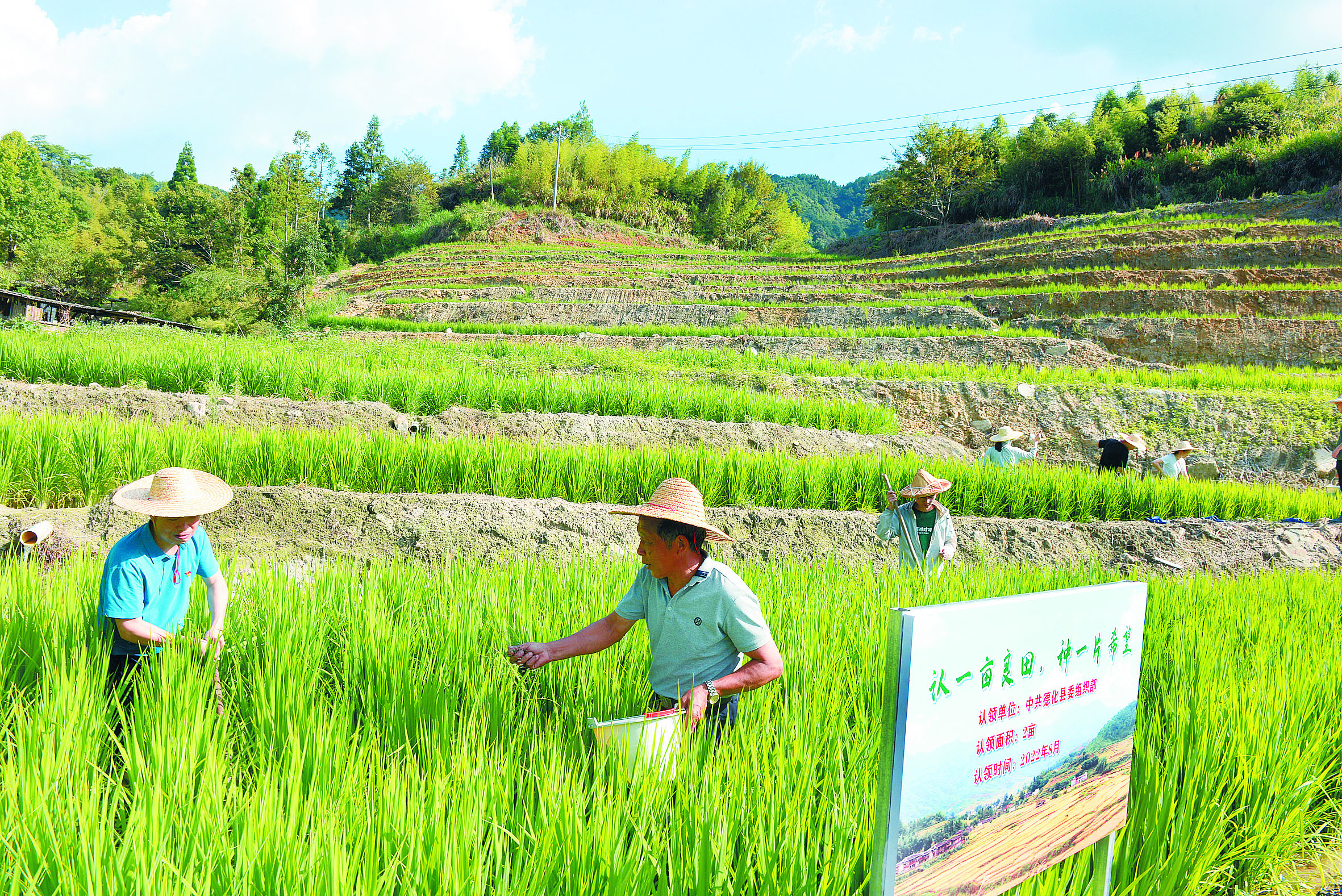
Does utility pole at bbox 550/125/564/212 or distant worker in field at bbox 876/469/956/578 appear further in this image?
utility pole at bbox 550/125/564/212

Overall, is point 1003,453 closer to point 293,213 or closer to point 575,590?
point 575,590

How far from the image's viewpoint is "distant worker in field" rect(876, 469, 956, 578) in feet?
15.0

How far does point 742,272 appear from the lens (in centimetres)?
2750

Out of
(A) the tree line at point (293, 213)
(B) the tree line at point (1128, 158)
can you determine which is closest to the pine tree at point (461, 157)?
(A) the tree line at point (293, 213)

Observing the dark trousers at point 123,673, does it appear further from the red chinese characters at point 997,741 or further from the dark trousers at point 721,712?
the red chinese characters at point 997,741

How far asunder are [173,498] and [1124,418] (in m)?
13.0

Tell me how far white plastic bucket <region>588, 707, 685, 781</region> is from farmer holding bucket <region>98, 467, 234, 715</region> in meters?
1.19

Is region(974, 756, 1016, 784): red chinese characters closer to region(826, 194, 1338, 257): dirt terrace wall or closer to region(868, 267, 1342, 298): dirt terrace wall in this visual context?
region(868, 267, 1342, 298): dirt terrace wall

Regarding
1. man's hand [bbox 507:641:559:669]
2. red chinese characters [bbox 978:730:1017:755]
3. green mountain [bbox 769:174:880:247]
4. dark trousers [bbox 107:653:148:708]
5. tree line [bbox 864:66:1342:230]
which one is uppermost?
green mountain [bbox 769:174:880:247]

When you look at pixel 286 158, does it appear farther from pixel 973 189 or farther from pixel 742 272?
pixel 973 189

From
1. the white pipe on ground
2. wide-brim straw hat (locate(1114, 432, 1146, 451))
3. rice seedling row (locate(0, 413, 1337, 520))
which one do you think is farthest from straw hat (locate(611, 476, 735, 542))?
wide-brim straw hat (locate(1114, 432, 1146, 451))

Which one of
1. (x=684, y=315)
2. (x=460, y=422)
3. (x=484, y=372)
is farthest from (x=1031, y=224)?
(x=460, y=422)

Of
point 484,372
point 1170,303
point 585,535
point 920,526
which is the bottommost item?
point 585,535

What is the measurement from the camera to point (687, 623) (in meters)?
2.07
